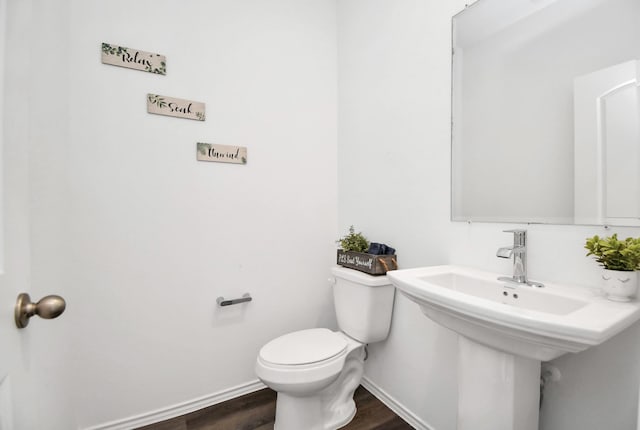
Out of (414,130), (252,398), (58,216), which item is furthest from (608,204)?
(58,216)

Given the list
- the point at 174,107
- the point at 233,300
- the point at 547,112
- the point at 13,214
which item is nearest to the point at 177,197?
the point at 174,107

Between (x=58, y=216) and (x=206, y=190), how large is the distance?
23.8 inches

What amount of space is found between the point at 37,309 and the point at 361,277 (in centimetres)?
117

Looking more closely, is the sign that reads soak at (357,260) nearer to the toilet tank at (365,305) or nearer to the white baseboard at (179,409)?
the toilet tank at (365,305)

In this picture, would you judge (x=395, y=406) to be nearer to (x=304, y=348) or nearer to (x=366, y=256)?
(x=304, y=348)

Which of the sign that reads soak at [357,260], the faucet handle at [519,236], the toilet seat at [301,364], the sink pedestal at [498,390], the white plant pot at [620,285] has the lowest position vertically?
the toilet seat at [301,364]

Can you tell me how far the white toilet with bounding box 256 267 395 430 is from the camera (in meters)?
1.19

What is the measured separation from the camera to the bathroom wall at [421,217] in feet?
2.78

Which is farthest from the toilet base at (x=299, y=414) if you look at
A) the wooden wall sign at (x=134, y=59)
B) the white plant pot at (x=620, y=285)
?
the wooden wall sign at (x=134, y=59)

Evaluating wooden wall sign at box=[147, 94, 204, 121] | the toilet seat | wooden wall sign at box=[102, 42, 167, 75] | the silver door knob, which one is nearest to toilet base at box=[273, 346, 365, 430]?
the toilet seat

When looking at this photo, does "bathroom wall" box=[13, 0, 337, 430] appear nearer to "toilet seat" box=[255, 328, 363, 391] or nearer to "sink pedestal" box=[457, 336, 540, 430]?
"toilet seat" box=[255, 328, 363, 391]

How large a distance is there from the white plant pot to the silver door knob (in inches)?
48.6

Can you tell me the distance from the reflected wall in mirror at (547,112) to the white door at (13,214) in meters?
1.33

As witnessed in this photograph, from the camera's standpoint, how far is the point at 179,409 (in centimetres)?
147
